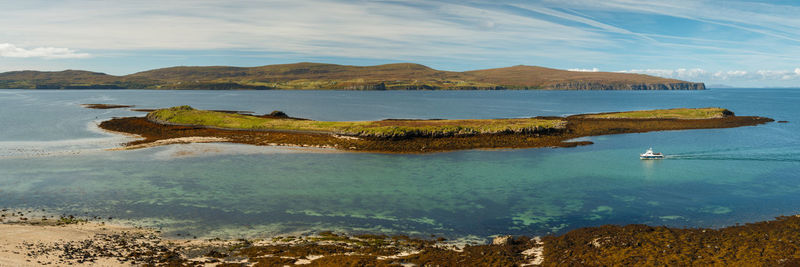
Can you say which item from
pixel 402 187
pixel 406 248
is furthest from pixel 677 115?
pixel 406 248

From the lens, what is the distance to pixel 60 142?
62.4 metres

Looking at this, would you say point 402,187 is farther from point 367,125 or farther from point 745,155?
point 745,155

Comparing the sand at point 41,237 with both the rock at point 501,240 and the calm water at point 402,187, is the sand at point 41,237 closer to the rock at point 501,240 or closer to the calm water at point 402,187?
the calm water at point 402,187

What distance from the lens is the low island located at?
2381 inches

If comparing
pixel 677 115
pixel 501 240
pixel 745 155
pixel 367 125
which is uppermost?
pixel 677 115

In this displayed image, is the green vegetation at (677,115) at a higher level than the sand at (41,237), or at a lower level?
higher

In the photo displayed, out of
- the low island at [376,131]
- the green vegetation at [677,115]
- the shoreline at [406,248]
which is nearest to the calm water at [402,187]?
the shoreline at [406,248]

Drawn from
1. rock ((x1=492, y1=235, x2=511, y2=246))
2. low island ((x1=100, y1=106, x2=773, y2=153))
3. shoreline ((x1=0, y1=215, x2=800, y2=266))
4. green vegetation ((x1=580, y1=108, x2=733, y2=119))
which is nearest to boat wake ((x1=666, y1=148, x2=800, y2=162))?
low island ((x1=100, y1=106, x2=773, y2=153))

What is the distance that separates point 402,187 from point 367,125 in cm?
3389

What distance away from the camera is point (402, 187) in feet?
124

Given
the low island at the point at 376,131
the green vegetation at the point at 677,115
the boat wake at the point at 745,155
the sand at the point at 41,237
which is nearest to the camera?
the sand at the point at 41,237

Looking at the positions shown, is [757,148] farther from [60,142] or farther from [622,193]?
[60,142]

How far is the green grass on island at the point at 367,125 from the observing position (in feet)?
214

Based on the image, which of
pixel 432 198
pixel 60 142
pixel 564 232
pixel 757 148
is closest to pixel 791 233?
pixel 564 232
